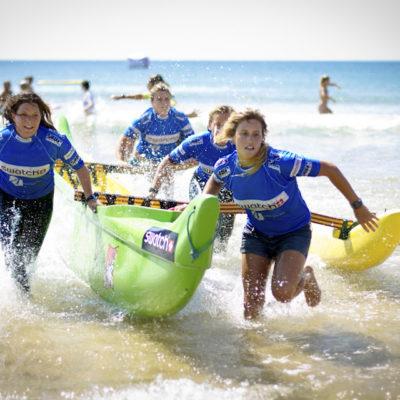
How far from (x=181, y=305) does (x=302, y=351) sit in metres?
0.83

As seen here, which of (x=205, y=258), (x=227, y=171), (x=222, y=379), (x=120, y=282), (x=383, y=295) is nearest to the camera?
(x=222, y=379)

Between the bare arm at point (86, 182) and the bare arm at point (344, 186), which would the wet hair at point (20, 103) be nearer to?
the bare arm at point (86, 182)

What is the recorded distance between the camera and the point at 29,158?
13.4 feet

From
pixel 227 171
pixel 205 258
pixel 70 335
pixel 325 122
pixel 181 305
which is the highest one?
pixel 325 122

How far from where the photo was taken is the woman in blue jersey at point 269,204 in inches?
137

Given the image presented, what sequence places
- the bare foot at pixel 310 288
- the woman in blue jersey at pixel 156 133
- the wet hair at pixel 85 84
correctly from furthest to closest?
the wet hair at pixel 85 84 < the woman in blue jersey at pixel 156 133 < the bare foot at pixel 310 288

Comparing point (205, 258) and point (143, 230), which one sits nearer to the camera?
point (205, 258)

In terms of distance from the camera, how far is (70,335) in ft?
12.1

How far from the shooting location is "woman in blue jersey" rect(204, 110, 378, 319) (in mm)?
3480

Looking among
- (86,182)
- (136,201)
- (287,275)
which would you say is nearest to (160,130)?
(136,201)

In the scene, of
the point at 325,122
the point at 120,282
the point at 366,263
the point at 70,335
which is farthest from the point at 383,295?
the point at 325,122

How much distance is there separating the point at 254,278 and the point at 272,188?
644 mm

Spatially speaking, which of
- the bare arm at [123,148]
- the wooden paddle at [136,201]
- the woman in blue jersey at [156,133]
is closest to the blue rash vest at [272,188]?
the wooden paddle at [136,201]

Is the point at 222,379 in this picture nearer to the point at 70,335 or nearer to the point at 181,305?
the point at 181,305
